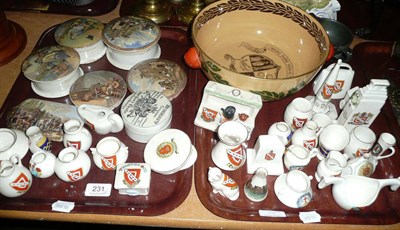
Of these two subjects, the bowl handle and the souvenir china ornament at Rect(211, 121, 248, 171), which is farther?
the bowl handle

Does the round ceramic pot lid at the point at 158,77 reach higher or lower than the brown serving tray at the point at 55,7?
lower

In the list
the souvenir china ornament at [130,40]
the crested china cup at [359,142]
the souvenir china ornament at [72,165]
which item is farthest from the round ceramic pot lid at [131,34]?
the crested china cup at [359,142]

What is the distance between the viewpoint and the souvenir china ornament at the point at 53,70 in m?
1.16

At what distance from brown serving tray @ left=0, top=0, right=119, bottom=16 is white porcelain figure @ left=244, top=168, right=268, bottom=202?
1.17 metres

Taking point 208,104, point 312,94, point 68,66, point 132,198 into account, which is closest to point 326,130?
point 312,94

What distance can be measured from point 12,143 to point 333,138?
1.08 metres

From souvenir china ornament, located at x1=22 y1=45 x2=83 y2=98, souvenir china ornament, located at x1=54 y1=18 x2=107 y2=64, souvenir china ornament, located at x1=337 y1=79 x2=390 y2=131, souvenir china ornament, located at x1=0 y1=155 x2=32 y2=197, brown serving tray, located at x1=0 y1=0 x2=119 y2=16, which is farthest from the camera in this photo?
brown serving tray, located at x1=0 y1=0 x2=119 y2=16

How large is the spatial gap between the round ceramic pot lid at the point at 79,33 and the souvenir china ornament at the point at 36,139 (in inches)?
17.0

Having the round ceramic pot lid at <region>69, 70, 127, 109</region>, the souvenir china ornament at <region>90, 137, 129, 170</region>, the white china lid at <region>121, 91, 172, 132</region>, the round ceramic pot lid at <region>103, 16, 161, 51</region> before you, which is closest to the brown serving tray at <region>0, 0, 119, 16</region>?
the round ceramic pot lid at <region>103, 16, 161, 51</region>

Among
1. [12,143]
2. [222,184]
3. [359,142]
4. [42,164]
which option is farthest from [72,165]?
[359,142]

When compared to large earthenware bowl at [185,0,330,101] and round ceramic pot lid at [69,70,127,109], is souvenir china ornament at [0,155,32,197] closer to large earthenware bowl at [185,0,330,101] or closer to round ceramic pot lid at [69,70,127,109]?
round ceramic pot lid at [69,70,127,109]

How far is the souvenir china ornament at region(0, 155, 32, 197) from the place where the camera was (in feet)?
2.97

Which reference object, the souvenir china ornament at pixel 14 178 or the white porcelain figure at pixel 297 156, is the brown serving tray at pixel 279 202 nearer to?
the white porcelain figure at pixel 297 156

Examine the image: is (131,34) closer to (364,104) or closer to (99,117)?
(99,117)
